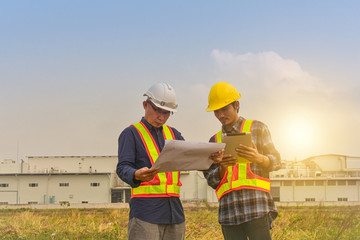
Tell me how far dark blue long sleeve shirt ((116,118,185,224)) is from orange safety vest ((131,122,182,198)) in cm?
3

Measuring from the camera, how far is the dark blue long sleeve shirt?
306 centimetres

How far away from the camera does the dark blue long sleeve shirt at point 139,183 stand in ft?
10.0

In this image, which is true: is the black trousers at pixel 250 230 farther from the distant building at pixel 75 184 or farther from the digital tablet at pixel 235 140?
the distant building at pixel 75 184

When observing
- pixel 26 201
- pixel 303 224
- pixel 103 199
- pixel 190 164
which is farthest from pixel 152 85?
pixel 26 201

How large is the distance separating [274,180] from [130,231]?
48.5 metres

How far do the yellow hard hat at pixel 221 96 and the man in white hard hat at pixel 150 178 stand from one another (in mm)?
492

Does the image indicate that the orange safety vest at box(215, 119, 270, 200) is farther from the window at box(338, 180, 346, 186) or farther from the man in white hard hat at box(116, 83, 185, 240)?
the window at box(338, 180, 346, 186)

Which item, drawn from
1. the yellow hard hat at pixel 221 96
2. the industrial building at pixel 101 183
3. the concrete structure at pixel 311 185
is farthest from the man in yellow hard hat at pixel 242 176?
the concrete structure at pixel 311 185

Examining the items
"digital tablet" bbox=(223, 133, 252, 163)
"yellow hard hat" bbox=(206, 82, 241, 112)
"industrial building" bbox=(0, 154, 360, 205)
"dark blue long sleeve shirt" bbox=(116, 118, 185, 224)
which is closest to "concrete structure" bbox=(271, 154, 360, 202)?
"industrial building" bbox=(0, 154, 360, 205)

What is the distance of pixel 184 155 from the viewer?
3021 millimetres

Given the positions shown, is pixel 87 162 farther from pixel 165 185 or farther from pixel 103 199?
pixel 165 185

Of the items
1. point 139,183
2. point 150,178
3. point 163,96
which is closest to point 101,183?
point 163,96

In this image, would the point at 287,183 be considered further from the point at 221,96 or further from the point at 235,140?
the point at 235,140

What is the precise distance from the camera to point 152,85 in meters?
3.48
